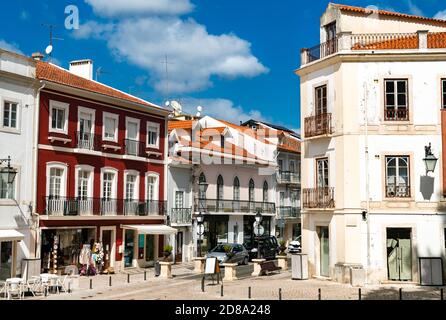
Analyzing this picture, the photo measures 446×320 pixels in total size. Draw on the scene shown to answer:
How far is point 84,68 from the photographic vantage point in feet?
119

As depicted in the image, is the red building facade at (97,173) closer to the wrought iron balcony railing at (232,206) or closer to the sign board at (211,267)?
the wrought iron balcony railing at (232,206)

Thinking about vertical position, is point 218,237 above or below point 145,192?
below

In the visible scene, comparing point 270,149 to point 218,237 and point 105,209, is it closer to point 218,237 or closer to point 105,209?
point 218,237

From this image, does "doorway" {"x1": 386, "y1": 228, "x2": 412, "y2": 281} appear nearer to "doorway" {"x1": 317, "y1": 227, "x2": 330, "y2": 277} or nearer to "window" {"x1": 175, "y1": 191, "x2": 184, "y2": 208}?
"doorway" {"x1": 317, "y1": 227, "x2": 330, "y2": 277}

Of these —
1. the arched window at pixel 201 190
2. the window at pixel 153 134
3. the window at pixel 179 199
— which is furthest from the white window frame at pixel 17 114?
the arched window at pixel 201 190

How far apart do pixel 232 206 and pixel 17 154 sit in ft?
65.2

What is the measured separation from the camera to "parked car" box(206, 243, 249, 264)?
1294 inches

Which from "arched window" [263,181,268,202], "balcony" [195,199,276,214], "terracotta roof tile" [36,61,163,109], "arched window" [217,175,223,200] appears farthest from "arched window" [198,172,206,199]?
"arched window" [263,181,268,202]

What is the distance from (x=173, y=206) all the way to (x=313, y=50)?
14782mm

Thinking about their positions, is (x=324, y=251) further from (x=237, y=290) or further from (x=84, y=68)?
(x=84, y=68)

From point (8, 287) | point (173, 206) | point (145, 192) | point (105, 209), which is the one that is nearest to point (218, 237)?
point (173, 206)

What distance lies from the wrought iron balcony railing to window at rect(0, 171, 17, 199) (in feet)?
49.9

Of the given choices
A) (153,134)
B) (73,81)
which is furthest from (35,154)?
(153,134)

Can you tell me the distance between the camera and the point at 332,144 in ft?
81.6
